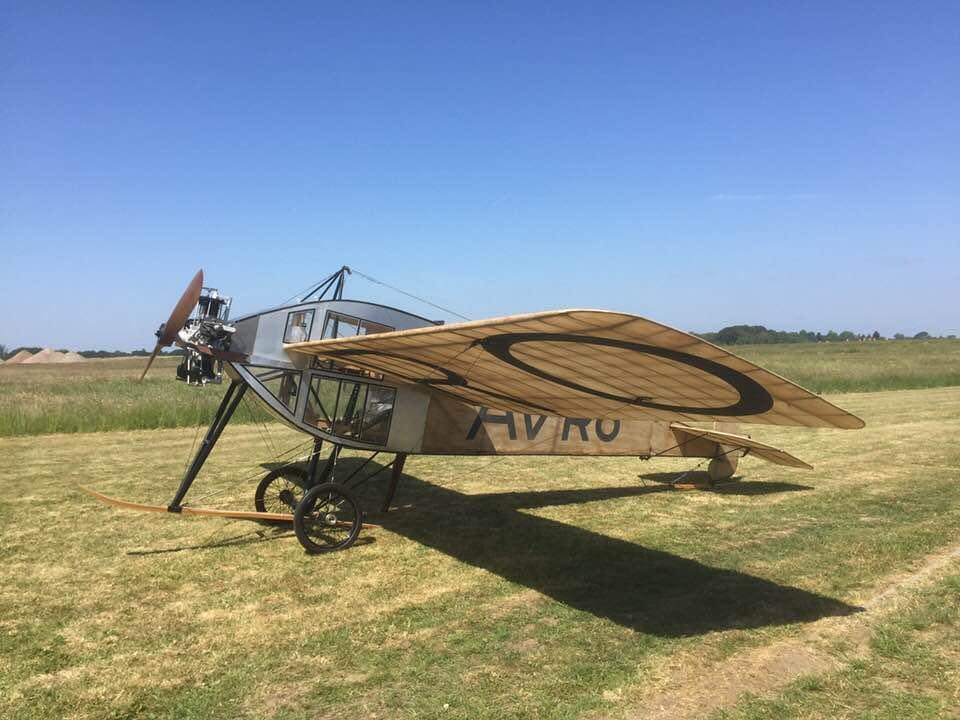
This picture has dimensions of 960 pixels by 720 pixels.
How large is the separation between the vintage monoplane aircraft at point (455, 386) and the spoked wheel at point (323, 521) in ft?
0.07

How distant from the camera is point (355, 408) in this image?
327 inches

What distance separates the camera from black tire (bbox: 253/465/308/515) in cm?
923

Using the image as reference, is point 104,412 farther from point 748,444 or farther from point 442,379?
point 748,444

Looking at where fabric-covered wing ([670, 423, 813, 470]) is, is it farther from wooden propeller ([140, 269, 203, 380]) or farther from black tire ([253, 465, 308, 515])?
wooden propeller ([140, 269, 203, 380])

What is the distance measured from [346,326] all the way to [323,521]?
2.51m

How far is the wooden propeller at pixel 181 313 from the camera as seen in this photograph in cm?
723

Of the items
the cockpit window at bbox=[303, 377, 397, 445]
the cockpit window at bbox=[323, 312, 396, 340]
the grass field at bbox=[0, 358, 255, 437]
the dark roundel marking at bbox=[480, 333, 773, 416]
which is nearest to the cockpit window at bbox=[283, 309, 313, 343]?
the cockpit window at bbox=[323, 312, 396, 340]

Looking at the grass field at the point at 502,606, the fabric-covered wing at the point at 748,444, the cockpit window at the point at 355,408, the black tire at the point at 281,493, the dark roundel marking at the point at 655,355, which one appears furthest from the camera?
the fabric-covered wing at the point at 748,444

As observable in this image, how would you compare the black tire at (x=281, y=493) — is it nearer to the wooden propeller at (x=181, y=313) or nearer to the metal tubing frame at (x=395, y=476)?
the metal tubing frame at (x=395, y=476)

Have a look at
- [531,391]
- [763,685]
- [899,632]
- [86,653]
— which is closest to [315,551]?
[86,653]

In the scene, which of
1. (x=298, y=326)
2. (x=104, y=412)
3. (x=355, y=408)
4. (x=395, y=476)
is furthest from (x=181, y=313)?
(x=104, y=412)

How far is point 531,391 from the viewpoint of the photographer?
6895 mm

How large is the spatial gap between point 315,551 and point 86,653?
9.18ft

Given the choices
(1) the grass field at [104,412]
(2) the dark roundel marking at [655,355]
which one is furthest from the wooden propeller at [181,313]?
(1) the grass field at [104,412]
